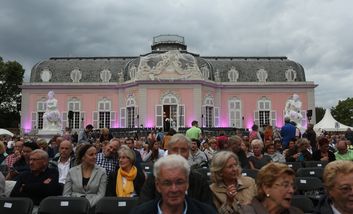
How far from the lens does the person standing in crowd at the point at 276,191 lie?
3664 mm

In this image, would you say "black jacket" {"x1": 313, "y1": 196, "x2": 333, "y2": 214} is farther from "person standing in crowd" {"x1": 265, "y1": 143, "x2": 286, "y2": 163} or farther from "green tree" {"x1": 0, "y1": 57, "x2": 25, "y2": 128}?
"green tree" {"x1": 0, "y1": 57, "x2": 25, "y2": 128}

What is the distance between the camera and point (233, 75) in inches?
1692

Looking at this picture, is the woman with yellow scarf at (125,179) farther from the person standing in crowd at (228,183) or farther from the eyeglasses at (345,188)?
the eyeglasses at (345,188)

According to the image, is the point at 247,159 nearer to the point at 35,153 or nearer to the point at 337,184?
the point at 35,153

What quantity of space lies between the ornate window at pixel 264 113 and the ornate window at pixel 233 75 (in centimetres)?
345

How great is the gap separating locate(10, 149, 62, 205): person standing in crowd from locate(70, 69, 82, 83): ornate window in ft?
122

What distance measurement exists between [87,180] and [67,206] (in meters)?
1.27

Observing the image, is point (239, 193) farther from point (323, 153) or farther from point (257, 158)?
point (323, 153)

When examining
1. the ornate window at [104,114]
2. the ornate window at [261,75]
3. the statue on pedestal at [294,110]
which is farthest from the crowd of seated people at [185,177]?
the ornate window at [261,75]

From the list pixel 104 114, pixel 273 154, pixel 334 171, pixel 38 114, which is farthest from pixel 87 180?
pixel 38 114

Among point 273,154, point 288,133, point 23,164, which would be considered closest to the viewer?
point 23,164

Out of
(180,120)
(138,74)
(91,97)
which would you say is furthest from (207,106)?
(91,97)

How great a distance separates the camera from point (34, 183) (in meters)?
6.18

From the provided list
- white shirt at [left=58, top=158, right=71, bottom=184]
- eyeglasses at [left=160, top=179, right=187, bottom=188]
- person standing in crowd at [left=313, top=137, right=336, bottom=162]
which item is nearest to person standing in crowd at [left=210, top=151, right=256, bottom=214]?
eyeglasses at [left=160, top=179, right=187, bottom=188]
